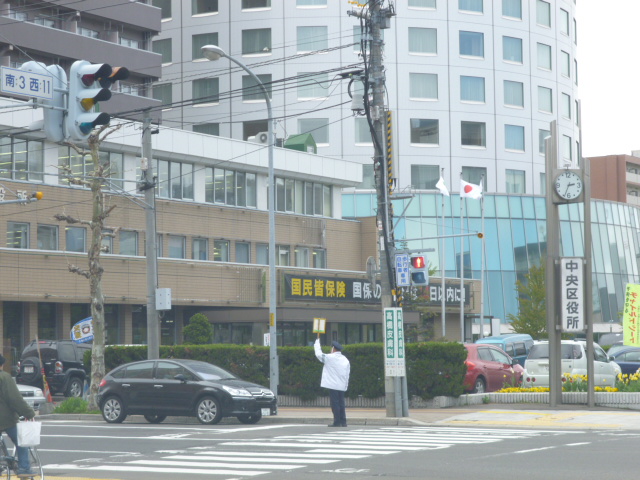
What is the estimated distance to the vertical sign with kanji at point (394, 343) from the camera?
2306 cm

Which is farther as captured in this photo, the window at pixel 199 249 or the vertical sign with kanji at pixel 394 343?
the window at pixel 199 249

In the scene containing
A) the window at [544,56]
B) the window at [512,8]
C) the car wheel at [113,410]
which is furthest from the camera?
the window at [544,56]

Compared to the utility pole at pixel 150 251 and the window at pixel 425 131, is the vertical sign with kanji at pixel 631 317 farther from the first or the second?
the window at pixel 425 131

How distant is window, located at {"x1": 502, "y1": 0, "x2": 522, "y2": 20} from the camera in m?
74.1

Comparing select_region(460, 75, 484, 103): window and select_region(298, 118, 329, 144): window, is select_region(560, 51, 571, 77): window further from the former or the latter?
select_region(298, 118, 329, 144): window

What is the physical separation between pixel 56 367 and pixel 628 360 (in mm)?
18948

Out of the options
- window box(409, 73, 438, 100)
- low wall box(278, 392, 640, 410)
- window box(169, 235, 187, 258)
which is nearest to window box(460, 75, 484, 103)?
window box(409, 73, 438, 100)

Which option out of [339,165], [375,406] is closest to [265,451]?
[375,406]

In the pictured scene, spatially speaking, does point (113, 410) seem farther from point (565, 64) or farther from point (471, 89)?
point (565, 64)

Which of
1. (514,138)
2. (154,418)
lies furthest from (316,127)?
(154,418)

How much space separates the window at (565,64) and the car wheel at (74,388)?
53.2m

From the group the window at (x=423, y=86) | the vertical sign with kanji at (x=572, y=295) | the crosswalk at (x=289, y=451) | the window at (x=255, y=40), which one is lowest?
the crosswalk at (x=289, y=451)

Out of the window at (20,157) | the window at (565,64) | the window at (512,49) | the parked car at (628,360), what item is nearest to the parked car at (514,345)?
the parked car at (628,360)

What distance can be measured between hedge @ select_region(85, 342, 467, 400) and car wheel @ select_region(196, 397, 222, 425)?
553 centimetres
